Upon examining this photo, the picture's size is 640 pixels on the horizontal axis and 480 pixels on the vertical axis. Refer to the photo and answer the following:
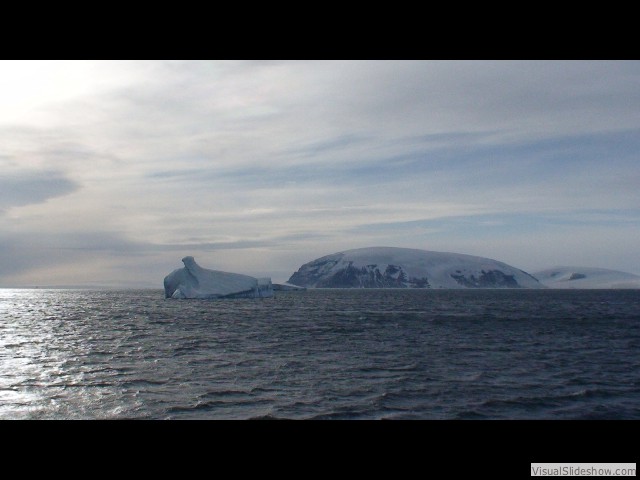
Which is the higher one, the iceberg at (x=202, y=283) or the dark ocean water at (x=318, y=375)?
the iceberg at (x=202, y=283)

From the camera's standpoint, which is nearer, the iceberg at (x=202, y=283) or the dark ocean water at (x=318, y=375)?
the dark ocean water at (x=318, y=375)

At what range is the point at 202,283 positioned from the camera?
248 ft

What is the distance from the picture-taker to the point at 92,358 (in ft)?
74.8

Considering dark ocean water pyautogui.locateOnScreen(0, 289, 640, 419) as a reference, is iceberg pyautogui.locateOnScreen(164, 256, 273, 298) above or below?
above

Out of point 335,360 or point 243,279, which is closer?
point 335,360

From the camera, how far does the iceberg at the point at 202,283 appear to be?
74000mm

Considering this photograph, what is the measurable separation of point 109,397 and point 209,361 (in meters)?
7.28

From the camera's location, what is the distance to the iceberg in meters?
74.0

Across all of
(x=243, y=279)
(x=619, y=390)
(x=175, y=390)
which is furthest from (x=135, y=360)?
(x=243, y=279)

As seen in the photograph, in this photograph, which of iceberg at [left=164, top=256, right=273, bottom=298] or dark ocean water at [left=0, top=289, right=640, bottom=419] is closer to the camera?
dark ocean water at [left=0, top=289, right=640, bottom=419]
